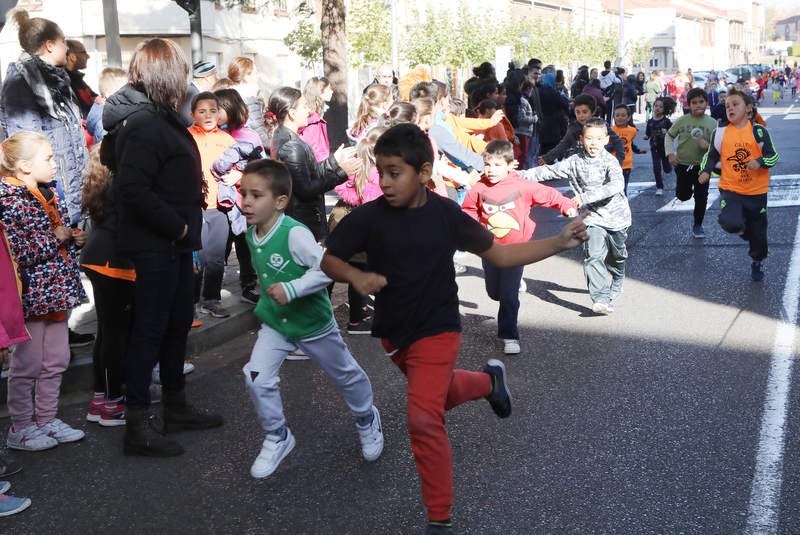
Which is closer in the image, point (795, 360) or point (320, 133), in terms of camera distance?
point (795, 360)

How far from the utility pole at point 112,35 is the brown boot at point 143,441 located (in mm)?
5073

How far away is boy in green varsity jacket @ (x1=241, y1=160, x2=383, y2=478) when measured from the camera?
462 centimetres

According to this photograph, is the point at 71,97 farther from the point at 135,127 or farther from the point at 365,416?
the point at 365,416

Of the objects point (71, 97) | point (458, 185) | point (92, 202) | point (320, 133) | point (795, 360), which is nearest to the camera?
point (92, 202)

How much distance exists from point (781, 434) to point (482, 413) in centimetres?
155

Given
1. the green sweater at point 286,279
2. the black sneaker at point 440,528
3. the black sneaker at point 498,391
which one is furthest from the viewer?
the green sweater at point 286,279

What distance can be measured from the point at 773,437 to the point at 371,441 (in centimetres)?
199

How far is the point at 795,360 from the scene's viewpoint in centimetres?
612

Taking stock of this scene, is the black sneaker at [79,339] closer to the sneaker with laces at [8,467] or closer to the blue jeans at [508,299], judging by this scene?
the sneaker with laces at [8,467]

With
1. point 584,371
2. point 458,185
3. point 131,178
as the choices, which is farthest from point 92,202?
point 458,185

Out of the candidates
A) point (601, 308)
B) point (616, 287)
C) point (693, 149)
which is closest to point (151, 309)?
point (601, 308)

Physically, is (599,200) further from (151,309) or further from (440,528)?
(440,528)

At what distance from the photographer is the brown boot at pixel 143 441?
16.2ft

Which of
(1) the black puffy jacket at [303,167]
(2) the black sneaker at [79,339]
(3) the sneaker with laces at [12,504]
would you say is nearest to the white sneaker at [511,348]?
(1) the black puffy jacket at [303,167]
